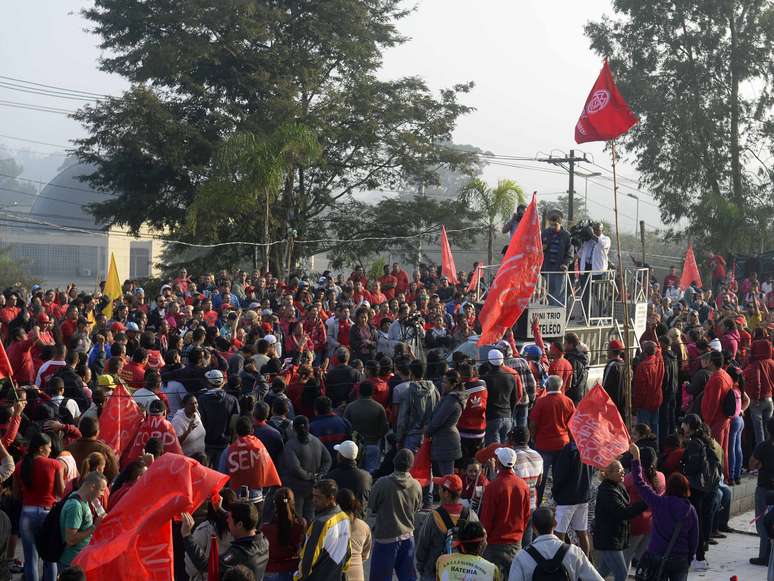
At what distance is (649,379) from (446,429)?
3.71 metres

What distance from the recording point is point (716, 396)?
43.7 ft

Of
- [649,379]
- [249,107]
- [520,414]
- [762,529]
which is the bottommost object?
[762,529]

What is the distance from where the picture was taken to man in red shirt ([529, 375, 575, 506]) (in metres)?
11.7

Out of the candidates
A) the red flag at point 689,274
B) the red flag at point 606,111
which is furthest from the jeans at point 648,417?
the red flag at point 689,274

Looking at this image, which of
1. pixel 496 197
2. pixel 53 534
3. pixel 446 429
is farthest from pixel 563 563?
pixel 496 197

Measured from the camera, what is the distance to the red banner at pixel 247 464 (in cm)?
973

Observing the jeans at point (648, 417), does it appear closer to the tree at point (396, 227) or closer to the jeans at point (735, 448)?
the jeans at point (735, 448)

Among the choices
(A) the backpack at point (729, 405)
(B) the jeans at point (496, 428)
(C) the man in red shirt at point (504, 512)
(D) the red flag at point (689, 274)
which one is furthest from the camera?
(D) the red flag at point (689, 274)

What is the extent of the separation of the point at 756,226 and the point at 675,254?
44.2m

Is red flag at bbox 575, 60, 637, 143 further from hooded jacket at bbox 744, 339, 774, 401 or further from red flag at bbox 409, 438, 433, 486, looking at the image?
red flag at bbox 409, 438, 433, 486

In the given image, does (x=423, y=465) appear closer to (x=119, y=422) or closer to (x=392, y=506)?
(x=392, y=506)

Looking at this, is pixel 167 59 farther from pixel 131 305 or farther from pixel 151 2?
pixel 131 305

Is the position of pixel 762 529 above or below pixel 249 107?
below

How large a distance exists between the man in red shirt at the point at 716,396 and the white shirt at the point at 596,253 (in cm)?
549
